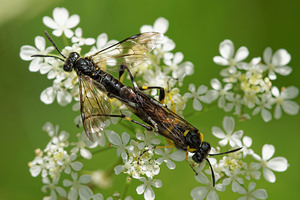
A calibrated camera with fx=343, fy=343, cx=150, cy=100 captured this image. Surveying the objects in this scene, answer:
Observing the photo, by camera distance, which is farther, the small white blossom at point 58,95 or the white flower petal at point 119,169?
the small white blossom at point 58,95

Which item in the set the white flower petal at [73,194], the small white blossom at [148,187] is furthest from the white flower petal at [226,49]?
the white flower petal at [73,194]

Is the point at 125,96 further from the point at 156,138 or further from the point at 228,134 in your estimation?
the point at 228,134

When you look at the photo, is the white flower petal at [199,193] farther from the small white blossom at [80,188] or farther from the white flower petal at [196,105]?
the small white blossom at [80,188]

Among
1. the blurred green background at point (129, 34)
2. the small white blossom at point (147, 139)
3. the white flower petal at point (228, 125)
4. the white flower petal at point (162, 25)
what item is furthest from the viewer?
the blurred green background at point (129, 34)

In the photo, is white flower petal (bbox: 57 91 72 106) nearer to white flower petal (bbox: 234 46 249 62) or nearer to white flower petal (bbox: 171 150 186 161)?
white flower petal (bbox: 171 150 186 161)

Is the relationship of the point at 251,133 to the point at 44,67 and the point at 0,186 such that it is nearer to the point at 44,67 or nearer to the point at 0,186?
the point at 44,67

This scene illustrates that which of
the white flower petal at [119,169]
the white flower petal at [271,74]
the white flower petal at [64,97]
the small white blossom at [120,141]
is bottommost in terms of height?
the white flower petal at [271,74]

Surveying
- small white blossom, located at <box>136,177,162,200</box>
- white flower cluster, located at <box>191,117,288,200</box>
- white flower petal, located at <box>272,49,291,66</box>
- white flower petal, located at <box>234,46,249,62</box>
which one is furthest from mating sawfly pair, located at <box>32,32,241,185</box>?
white flower petal, located at <box>272,49,291,66</box>
